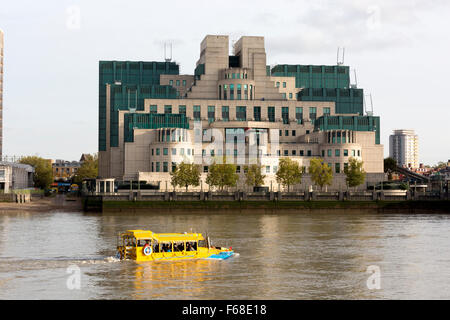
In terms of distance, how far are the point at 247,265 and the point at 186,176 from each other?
10239 centimetres

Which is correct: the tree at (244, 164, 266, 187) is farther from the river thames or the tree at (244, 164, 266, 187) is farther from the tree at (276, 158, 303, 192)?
the river thames

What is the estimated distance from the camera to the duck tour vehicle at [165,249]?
2509 inches

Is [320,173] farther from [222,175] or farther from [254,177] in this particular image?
[222,175]

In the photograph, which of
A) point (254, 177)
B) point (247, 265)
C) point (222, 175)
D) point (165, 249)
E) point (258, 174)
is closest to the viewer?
point (247, 265)

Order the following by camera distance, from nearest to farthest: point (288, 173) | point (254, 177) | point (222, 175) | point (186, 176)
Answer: point (186, 176) → point (222, 175) → point (288, 173) → point (254, 177)

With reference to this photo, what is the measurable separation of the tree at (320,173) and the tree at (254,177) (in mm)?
13090

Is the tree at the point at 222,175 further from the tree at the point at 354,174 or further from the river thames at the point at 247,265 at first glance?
the river thames at the point at 247,265

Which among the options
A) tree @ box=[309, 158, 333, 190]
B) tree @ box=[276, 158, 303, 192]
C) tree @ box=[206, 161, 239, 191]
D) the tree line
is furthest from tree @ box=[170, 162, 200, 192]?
tree @ box=[309, 158, 333, 190]

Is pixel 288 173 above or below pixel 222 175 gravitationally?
above

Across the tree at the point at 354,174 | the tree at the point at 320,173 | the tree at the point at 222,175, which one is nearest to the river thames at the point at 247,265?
the tree at the point at 222,175

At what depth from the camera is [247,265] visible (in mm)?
62844

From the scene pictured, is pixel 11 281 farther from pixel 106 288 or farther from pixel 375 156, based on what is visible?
pixel 375 156

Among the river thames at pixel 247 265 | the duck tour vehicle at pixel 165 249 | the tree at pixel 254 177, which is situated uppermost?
the tree at pixel 254 177

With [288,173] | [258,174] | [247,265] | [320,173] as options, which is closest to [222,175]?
[258,174]
